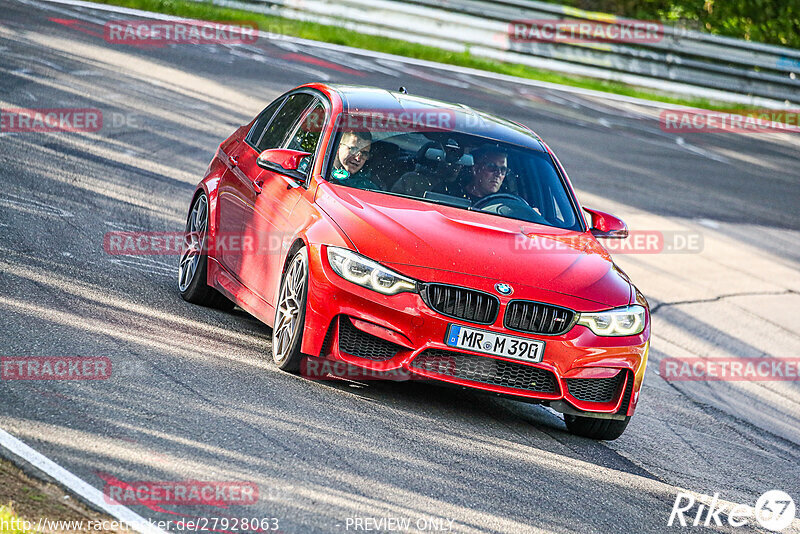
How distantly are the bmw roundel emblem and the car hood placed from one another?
47 millimetres

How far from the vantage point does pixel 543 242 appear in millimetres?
7570

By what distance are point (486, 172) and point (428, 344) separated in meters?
1.84

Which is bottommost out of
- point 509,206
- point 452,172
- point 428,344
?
point 428,344

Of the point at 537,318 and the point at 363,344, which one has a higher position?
the point at 537,318

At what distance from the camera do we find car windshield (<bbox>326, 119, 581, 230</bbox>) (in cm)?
785

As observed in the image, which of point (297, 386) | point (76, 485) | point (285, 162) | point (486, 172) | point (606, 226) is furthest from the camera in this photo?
point (606, 226)

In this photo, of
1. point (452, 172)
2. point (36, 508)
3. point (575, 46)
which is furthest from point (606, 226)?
point (575, 46)

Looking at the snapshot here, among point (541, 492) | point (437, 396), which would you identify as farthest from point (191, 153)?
point (541, 492)

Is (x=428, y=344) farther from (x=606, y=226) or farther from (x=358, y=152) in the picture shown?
(x=606, y=226)

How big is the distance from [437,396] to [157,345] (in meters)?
1.75

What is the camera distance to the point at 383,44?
2503 cm

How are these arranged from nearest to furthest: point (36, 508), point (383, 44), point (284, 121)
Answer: point (36, 508) < point (284, 121) < point (383, 44)

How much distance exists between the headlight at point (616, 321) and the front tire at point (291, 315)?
161 cm

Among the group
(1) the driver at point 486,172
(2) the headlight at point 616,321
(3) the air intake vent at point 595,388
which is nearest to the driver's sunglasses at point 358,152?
(1) the driver at point 486,172
